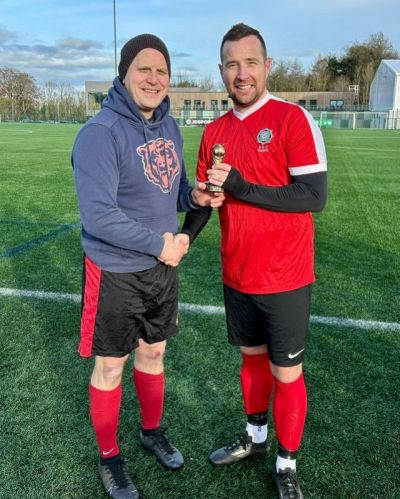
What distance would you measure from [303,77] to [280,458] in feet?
294

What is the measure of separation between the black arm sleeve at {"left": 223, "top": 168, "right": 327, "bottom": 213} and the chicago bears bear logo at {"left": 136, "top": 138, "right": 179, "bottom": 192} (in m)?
0.35

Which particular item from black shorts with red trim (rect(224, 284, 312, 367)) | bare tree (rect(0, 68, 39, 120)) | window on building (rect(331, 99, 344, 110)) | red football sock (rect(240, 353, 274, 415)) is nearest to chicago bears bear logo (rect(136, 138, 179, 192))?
black shorts with red trim (rect(224, 284, 312, 367))

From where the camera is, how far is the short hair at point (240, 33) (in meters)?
2.23

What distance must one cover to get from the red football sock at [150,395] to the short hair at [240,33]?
167cm

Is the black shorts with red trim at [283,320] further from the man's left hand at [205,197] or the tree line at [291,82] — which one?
the tree line at [291,82]

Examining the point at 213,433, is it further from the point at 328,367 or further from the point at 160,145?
the point at 160,145

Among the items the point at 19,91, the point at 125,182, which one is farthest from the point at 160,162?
the point at 19,91

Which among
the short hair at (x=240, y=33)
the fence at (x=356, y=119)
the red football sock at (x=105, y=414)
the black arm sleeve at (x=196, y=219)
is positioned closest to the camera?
the short hair at (x=240, y=33)

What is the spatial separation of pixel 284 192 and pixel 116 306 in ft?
3.03

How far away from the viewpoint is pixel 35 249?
6.40 metres

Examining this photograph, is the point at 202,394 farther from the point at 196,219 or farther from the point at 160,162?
the point at 160,162

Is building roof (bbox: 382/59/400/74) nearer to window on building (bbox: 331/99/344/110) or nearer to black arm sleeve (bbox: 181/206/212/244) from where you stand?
window on building (bbox: 331/99/344/110)

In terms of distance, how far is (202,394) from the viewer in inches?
128

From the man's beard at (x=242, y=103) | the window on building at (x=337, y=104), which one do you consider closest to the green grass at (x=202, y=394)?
the man's beard at (x=242, y=103)
